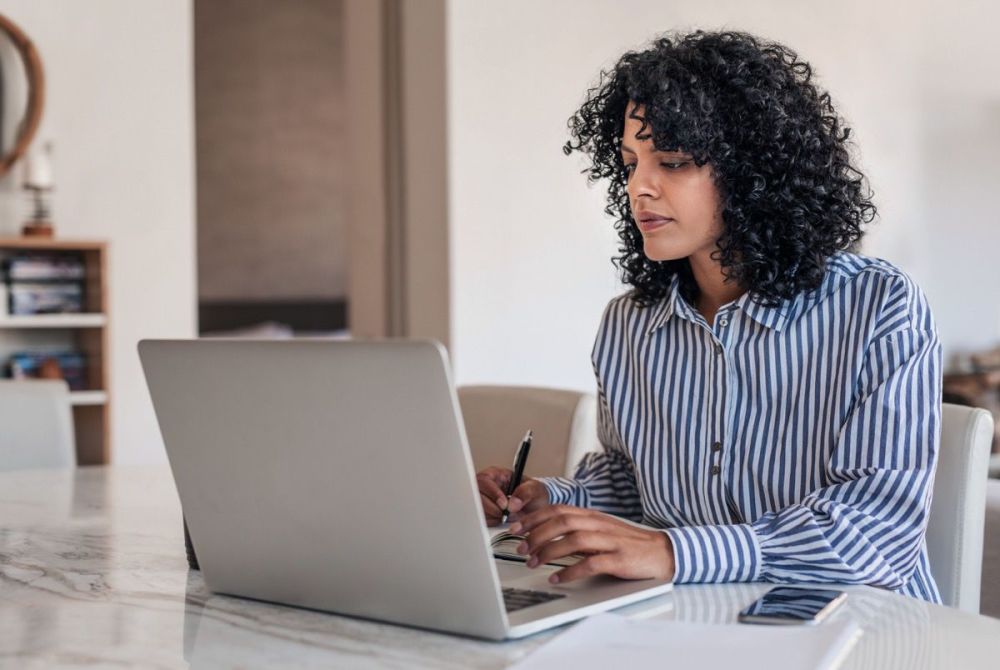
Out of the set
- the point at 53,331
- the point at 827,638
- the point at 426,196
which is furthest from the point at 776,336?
the point at 53,331

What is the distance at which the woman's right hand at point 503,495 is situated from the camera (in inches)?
53.6

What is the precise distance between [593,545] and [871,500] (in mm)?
334

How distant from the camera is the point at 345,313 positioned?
6844 millimetres

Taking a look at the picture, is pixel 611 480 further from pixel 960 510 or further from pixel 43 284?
pixel 43 284

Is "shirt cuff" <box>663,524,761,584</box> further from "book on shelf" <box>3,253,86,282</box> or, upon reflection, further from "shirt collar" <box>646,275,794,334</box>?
"book on shelf" <box>3,253,86,282</box>

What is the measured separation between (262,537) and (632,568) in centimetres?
32

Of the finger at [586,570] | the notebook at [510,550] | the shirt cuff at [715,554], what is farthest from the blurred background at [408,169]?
the finger at [586,570]

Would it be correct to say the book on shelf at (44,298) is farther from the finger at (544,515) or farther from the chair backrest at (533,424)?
the finger at (544,515)

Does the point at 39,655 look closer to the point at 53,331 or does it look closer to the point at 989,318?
the point at 53,331

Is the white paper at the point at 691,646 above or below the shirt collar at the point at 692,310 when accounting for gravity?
below

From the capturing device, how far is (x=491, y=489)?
1.37 m

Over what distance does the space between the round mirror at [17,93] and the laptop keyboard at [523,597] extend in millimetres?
3259

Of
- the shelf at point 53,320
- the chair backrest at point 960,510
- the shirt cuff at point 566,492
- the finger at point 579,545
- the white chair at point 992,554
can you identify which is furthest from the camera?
the shelf at point 53,320

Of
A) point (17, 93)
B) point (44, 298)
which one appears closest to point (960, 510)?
point (44, 298)
